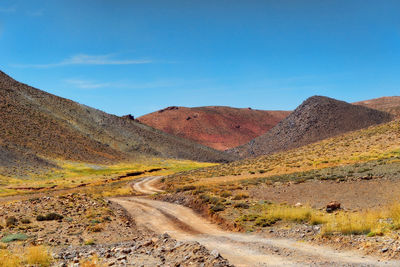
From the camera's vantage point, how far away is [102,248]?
13.9 meters

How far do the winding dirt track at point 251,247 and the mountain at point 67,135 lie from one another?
226 ft

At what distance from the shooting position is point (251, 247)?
13.8 m

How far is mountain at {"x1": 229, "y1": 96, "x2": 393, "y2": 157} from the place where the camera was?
313ft

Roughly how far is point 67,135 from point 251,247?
108663 millimetres

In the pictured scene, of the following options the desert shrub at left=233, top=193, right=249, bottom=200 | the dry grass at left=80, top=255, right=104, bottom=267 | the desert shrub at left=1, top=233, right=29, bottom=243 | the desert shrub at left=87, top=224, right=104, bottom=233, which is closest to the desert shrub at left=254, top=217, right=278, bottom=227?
the desert shrub at left=233, top=193, right=249, bottom=200

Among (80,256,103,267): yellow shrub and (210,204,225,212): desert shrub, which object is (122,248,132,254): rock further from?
(210,204,225,212): desert shrub

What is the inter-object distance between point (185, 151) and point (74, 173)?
2557 inches

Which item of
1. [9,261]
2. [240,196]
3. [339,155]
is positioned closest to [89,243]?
[9,261]

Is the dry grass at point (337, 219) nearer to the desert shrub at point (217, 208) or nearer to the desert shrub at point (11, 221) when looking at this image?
the desert shrub at point (217, 208)

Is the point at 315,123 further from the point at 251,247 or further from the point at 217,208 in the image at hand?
the point at 251,247

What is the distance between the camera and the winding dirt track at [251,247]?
36.4 feet

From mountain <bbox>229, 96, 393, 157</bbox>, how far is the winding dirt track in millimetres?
75366

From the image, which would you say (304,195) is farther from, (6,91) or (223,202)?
(6,91)

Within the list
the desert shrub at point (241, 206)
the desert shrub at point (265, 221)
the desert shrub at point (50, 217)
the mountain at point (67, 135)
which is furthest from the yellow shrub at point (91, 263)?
the mountain at point (67, 135)
